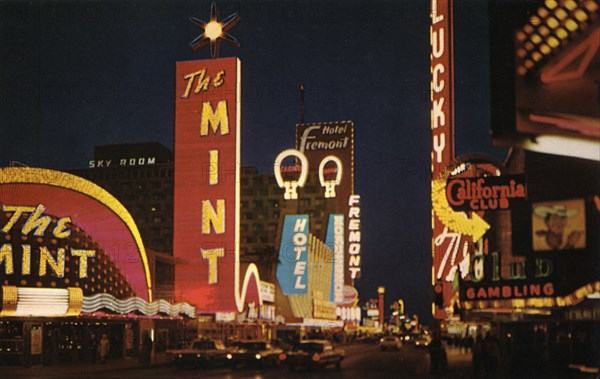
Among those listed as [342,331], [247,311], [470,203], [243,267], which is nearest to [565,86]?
[470,203]

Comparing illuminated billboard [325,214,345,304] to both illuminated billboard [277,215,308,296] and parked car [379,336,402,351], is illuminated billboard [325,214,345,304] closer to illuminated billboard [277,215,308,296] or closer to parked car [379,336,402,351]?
illuminated billboard [277,215,308,296]

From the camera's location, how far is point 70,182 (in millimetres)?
40375

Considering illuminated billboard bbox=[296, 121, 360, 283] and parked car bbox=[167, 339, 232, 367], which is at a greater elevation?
illuminated billboard bbox=[296, 121, 360, 283]

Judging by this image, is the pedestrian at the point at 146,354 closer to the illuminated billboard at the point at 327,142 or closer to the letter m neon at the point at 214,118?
the letter m neon at the point at 214,118

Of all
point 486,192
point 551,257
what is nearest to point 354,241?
point 486,192

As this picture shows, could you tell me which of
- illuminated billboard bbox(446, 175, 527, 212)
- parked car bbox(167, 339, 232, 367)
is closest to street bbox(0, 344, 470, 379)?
parked car bbox(167, 339, 232, 367)

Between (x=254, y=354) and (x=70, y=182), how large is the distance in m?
12.8

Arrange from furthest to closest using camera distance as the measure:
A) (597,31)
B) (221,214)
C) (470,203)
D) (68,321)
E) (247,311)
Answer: (247,311) → (221,214) → (68,321) → (470,203) → (597,31)

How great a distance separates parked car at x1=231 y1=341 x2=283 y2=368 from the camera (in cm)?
3666

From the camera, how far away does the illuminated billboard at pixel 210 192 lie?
5434 centimetres

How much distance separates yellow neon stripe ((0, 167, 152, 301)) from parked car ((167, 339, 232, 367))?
792 centimetres

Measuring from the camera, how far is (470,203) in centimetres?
3111

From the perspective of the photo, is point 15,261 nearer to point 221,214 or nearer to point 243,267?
point 221,214

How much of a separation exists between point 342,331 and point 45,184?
79221 millimetres
